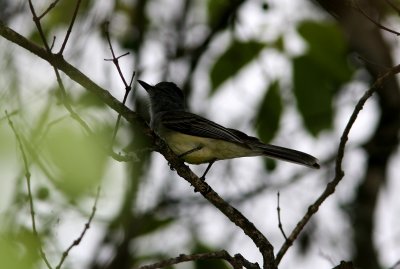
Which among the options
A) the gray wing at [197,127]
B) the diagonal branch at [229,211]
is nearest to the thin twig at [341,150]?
the diagonal branch at [229,211]

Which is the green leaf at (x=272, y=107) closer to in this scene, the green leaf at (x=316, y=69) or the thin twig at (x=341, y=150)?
the green leaf at (x=316, y=69)

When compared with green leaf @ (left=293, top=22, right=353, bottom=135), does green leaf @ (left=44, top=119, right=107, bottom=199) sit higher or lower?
lower

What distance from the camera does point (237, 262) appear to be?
12.5 feet

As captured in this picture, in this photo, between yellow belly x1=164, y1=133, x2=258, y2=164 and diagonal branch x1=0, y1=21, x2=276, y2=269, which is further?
yellow belly x1=164, y1=133, x2=258, y2=164

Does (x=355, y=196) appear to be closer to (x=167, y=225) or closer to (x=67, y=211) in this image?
(x=167, y=225)

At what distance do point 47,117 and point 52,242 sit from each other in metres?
1.29

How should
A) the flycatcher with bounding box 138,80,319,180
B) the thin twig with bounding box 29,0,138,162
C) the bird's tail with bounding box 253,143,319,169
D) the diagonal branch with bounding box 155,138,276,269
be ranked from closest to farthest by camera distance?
the thin twig with bounding box 29,0,138,162 < the diagonal branch with bounding box 155,138,276,269 < the bird's tail with bounding box 253,143,319,169 < the flycatcher with bounding box 138,80,319,180

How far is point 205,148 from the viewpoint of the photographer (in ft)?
19.3

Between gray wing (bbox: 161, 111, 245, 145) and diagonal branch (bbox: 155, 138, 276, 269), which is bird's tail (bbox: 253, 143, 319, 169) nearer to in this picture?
gray wing (bbox: 161, 111, 245, 145)

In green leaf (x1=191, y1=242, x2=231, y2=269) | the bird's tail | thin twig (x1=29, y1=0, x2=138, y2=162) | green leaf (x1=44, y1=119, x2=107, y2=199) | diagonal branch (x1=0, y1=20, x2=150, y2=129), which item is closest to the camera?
green leaf (x1=44, y1=119, x2=107, y2=199)

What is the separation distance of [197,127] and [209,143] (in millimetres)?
207

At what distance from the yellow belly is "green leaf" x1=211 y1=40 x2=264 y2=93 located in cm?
47

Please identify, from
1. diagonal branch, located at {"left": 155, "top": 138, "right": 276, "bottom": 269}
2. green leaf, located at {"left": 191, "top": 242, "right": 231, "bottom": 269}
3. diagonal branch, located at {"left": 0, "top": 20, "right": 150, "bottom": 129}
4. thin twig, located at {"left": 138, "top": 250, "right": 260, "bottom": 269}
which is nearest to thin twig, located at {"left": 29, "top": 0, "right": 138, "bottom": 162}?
diagonal branch, located at {"left": 0, "top": 20, "right": 150, "bottom": 129}

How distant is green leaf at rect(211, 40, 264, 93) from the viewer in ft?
18.9
